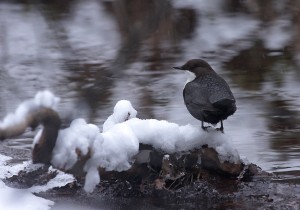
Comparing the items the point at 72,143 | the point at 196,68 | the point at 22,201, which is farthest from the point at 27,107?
the point at 196,68

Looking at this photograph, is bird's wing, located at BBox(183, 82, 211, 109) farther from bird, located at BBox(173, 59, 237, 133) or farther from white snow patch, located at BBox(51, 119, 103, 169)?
white snow patch, located at BBox(51, 119, 103, 169)

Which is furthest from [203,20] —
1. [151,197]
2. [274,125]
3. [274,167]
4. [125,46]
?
[125,46]

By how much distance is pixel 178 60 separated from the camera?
860cm

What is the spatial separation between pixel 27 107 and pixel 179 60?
5.74m

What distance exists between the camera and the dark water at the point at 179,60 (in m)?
5.71

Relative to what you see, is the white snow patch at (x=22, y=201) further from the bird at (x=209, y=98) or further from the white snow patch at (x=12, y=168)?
the bird at (x=209, y=98)

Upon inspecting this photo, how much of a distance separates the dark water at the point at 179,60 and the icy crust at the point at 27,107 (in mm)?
907

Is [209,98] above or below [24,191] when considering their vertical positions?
above

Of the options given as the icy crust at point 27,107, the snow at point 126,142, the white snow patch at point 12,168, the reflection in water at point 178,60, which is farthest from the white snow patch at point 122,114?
the icy crust at point 27,107

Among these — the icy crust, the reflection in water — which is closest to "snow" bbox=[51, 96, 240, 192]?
the reflection in water

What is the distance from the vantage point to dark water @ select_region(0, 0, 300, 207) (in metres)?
5.71

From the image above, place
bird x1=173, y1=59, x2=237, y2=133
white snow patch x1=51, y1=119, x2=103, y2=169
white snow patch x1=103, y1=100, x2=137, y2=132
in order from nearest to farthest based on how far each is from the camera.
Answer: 1. white snow patch x1=51, y1=119, x2=103, y2=169
2. bird x1=173, y1=59, x2=237, y2=133
3. white snow patch x1=103, y1=100, x2=137, y2=132

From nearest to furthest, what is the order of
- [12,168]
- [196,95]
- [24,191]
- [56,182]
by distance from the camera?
[24,191] → [56,182] → [196,95] → [12,168]

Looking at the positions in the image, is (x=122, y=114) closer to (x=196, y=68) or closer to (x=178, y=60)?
(x=196, y=68)
